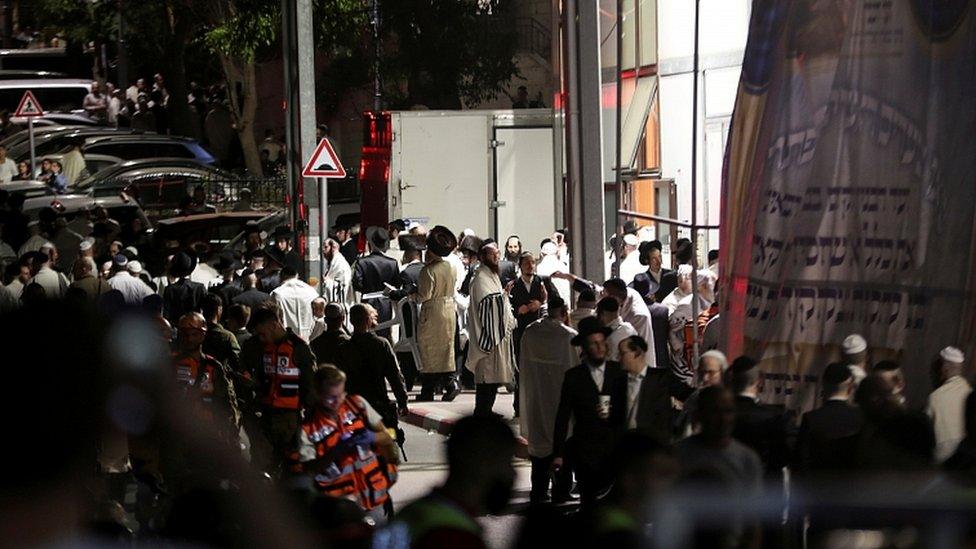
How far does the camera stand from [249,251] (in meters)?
22.1

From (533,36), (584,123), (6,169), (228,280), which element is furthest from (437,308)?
(533,36)

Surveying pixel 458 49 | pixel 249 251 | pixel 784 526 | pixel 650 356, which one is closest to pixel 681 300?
pixel 650 356

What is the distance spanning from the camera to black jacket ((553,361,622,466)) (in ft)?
34.3

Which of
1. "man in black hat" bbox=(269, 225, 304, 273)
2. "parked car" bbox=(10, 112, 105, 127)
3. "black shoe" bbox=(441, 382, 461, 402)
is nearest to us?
"black shoe" bbox=(441, 382, 461, 402)

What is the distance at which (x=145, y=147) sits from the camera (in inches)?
1382

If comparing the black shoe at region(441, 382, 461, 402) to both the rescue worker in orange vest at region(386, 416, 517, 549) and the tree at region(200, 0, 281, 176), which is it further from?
the tree at region(200, 0, 281, 176)

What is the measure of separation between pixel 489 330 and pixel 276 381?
4.76 meters

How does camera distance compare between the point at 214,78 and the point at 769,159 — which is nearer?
the point at 769,159

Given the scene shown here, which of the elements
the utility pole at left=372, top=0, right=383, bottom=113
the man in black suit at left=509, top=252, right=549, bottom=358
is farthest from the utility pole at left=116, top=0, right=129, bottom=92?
the man in black suit at left=509, top=252, right=549, bottom=358

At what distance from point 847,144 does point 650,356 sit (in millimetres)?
4947

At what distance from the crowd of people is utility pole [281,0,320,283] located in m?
0.56

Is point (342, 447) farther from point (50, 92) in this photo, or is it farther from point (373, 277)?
point (50, 92)

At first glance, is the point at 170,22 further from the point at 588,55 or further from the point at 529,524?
the point at 529,524

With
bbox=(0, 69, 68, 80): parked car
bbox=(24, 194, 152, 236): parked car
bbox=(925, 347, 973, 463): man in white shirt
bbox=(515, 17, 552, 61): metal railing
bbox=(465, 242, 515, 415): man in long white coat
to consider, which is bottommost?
bbox=(465, 242, 515, 415): man in long white coat
